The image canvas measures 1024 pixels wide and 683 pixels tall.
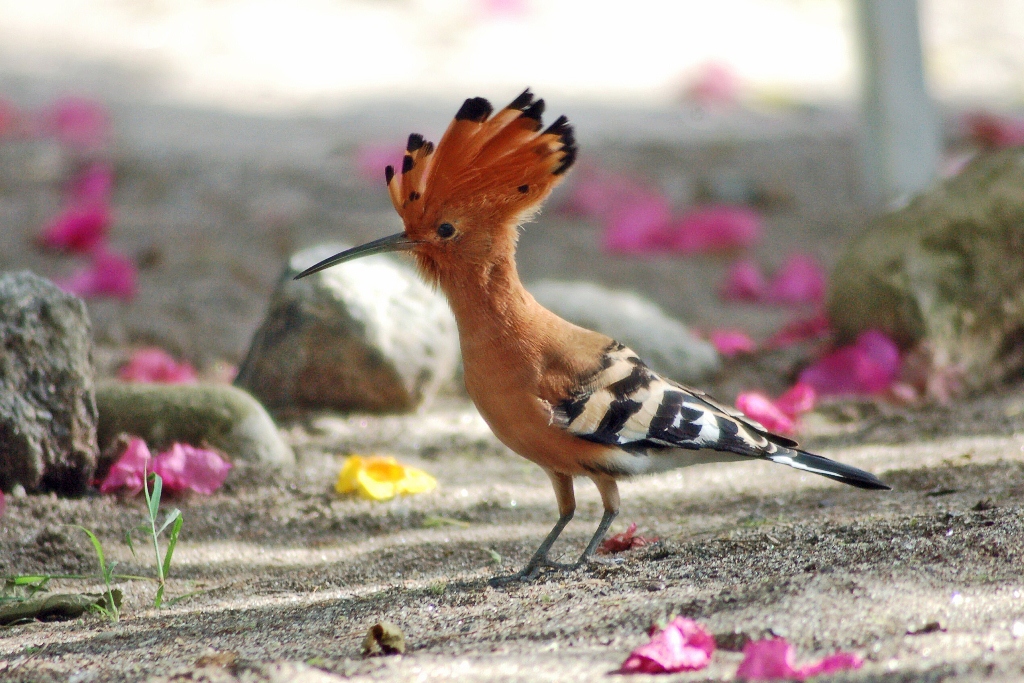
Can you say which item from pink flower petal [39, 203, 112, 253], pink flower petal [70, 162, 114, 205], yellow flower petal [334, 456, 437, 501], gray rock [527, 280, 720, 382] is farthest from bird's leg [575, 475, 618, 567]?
pink flower petal [70, 162, 114, 205]

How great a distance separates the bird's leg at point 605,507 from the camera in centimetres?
352

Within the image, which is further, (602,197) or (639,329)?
(602,197)

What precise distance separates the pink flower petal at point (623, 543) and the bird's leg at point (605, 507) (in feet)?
0.27

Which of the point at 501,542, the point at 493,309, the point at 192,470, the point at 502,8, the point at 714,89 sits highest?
the point at 502,8

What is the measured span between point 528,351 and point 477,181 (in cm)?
53

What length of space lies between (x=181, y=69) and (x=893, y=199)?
739 centimetres

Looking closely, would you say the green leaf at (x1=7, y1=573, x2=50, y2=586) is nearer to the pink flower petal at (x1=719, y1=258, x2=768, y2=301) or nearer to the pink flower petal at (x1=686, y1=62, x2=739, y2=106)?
the pink flower petal at (x1=719, y1=258, x2=768, y2=301)

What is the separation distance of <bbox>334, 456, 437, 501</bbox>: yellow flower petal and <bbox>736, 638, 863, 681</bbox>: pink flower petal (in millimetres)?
2107

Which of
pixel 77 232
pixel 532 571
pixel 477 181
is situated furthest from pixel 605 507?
pixel 77 232

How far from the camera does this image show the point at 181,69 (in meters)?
11.5

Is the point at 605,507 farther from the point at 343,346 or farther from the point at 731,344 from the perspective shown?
the point at 731,344

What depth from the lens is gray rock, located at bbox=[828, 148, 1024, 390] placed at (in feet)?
17.6

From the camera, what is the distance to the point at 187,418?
172 inches

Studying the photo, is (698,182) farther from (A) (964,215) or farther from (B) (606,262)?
(A) (964,215)
